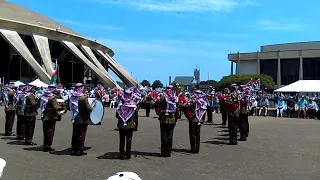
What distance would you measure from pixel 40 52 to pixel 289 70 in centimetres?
5428

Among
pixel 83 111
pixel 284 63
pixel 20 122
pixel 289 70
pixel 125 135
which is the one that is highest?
pixel 284 63

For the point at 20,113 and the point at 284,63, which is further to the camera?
the point at 284,63

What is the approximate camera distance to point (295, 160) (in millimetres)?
10109

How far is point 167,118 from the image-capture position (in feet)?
33.9

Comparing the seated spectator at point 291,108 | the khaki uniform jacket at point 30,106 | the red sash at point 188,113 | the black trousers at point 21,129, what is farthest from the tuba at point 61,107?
the seated spectator at point 291,108

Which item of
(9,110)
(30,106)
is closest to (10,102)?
(9,110)

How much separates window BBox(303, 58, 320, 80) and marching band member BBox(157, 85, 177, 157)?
244 feet

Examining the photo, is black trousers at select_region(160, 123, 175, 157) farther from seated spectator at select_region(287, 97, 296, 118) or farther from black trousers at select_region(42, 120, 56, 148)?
seated spectator at select_region(287, 97, 296, 118)

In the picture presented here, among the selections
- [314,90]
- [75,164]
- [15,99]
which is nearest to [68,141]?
[15,99]

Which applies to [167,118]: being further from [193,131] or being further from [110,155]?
[110,155]

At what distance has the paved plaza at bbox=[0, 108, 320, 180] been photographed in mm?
8117

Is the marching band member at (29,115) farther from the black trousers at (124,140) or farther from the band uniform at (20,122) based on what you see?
the black trousers at (124,140)

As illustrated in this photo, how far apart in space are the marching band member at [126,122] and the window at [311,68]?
75326 mm

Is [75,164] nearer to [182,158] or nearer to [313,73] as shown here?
[182,158]
